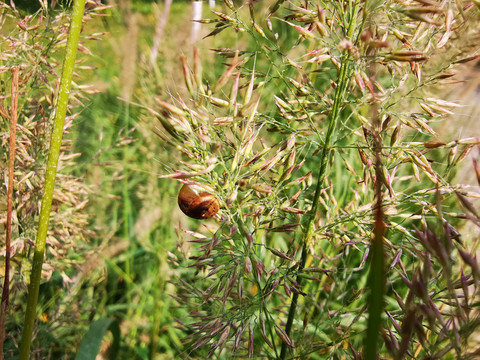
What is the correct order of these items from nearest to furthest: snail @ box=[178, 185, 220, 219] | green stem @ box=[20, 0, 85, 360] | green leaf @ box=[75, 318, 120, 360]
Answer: green stem @ box=[20, 0, 85, 360]
snail @ box=[178, 185, 220, 219]
green leaf @ box=[75, 318, 120, 360]

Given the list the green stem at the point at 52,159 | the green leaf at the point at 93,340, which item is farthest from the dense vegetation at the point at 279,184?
the green stem at the point at 52,159

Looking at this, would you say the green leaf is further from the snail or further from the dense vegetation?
the snail

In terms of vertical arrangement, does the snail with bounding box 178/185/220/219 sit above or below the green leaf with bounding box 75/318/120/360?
above

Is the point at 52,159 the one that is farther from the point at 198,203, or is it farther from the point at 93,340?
the point at 93,340

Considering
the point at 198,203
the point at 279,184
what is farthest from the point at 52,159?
the point at 279,184

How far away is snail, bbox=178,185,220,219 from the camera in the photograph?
79 cm

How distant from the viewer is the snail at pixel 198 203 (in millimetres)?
791

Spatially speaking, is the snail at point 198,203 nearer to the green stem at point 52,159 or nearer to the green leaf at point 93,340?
the green stem at point 52,159

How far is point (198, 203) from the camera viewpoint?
81cm

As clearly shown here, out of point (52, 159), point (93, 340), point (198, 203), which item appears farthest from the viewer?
point (93, 340)

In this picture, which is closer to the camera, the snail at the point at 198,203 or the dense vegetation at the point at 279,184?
the dense vegetation at the point at 279,184

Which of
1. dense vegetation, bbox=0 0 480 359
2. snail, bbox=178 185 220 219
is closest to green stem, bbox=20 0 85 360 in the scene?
dense vegetation, bbox=0 0 480 359

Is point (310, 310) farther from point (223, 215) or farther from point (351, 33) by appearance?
point (351, 33)

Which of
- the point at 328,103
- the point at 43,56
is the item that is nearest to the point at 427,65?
the point at 328,103
